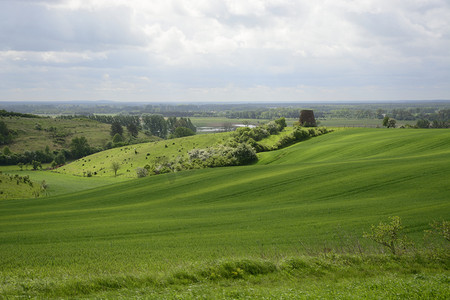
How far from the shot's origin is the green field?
13.5m

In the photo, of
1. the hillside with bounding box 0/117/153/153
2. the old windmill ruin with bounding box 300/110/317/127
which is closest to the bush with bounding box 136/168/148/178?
the old windmill ruin with bounding box 300/110/317/127

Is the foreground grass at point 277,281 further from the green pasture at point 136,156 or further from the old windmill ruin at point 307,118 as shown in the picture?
the old windmill ruin at point 307,118

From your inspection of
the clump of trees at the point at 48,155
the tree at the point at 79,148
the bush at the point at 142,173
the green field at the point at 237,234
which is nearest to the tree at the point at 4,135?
the clump of trees at the point at 48,155

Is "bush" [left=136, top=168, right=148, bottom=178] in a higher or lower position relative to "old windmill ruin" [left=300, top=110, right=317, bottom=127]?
lower

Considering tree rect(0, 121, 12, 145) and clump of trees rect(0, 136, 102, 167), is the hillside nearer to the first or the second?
tree rect(0, 121, 12, 145)

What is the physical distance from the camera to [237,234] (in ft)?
79.5

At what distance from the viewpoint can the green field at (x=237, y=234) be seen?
44.4 feet

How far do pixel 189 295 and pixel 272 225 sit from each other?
1479 centimetres

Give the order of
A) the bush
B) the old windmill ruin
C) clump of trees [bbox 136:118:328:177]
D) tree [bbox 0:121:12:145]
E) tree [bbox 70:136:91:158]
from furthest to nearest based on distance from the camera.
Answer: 1. tree [bbox 70:136:91:158]
2. tree [bbox 0:121:12:145]
3. the old windmill ruin
4. the bush
5. clump of trees [bbox 136:118:328:177]

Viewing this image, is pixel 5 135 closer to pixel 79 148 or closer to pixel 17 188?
pixel 79 148

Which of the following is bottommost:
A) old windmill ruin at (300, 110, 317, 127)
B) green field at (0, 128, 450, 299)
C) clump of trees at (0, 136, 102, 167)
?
clump of trees at (0, 136, 102, 167)

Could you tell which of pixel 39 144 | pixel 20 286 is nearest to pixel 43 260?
pixel 20 286

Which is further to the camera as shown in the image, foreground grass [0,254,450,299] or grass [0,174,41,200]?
grass [0,174,41,200]

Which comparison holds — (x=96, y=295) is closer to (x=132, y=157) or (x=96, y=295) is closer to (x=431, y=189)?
(x=431, y=189)
